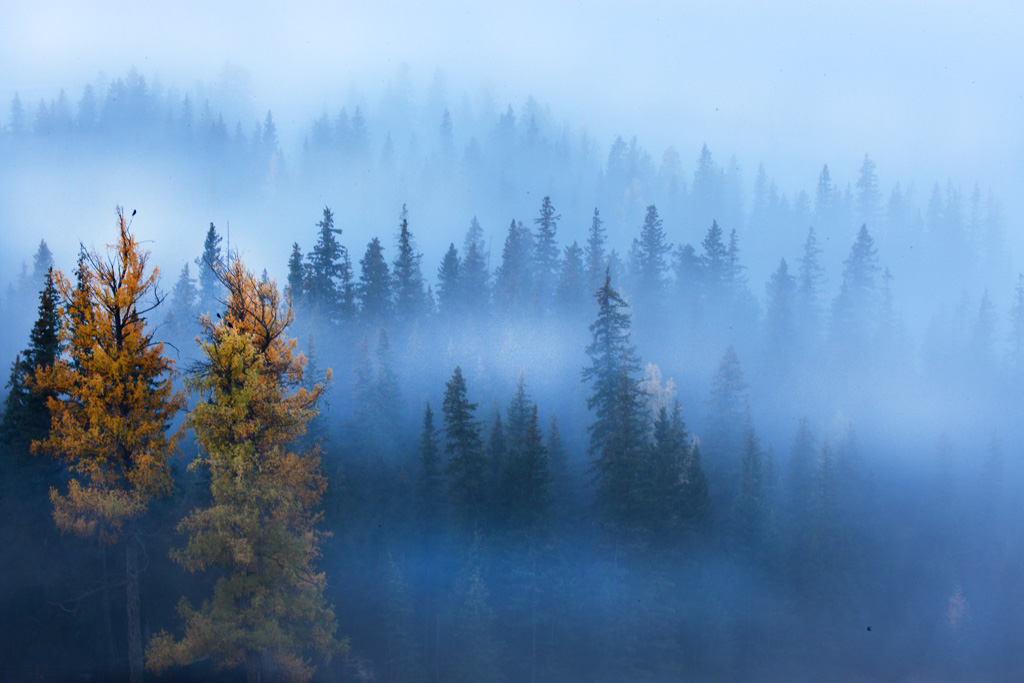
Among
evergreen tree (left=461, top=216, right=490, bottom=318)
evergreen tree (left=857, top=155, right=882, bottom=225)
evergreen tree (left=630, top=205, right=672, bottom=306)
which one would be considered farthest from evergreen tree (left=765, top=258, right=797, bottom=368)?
evergreen tree (left=857, top=155, right=882, bottom=225)

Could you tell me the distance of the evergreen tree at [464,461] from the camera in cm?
3494

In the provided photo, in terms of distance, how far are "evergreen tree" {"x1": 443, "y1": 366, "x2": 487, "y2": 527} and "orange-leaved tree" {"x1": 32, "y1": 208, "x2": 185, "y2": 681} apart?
58.7ft

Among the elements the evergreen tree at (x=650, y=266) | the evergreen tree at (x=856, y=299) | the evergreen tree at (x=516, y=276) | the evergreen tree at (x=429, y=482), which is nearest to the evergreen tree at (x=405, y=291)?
the evergreen tree at (x=516, y=276)

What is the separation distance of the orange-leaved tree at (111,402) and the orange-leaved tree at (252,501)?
167cm

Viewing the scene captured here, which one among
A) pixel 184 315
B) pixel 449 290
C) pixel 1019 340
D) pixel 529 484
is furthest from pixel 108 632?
pixel 1019 340

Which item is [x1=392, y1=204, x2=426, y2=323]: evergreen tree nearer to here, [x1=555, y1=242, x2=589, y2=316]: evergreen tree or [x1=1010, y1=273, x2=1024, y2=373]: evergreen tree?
[x1=555, y1=242, x2=589, y2=316]: evergreen tree

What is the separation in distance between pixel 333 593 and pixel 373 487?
684 cm

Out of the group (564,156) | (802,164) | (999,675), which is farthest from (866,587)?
(802,164)

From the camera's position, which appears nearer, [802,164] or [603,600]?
[603,600]

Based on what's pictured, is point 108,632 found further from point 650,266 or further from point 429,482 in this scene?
point 650,266

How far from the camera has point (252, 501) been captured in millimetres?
17312

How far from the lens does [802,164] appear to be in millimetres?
162000

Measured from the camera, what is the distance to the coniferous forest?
58.8 ft

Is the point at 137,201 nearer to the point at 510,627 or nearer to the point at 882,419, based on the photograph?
the point at 510,627
